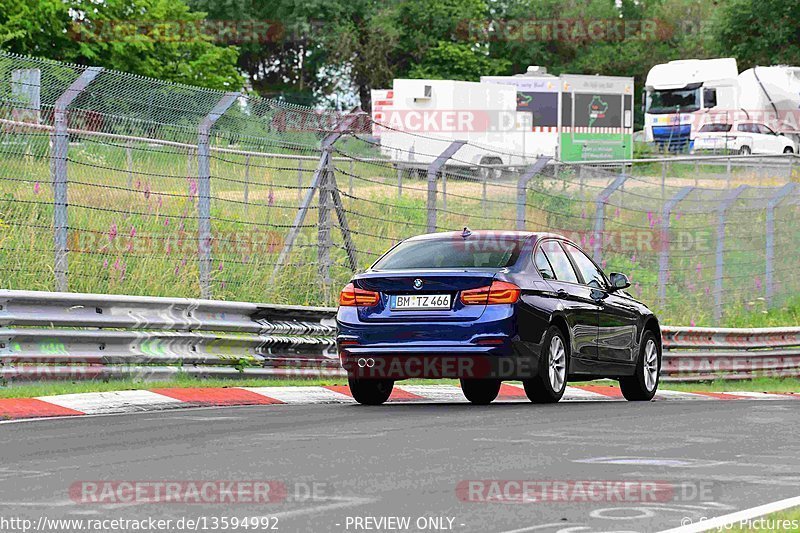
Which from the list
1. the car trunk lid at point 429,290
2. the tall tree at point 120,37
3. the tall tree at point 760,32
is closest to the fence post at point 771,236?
the car trunk lid at point 429,290

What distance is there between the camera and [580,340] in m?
13.9

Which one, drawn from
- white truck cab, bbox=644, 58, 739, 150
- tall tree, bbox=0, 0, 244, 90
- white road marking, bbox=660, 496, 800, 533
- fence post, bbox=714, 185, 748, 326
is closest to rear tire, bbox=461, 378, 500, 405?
white road marking, bbox=660, 496, 800, 533

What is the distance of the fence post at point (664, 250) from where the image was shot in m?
24.0

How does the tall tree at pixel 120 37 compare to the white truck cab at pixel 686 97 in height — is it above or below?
above

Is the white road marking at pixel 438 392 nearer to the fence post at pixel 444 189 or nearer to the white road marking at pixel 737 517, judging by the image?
the fence post at pixel 444 189

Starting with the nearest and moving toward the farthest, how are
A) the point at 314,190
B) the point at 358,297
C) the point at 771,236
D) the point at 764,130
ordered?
the point at 358,297
the point at 314,190
the point at 771,236
the point at 764,130

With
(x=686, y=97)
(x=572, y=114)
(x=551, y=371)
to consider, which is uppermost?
(x=686, y=97)

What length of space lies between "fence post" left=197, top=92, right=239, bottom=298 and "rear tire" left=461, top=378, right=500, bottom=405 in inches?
115

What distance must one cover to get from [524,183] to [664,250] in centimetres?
527

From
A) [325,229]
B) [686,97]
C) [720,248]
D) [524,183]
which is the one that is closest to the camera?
[325,229]

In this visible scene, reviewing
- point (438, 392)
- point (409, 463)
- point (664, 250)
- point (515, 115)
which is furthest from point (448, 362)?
point (515, 115)

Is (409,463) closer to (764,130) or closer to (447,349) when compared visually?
(447,349)

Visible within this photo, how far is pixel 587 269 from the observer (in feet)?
48.6

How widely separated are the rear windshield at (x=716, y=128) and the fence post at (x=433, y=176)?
34984 mm
